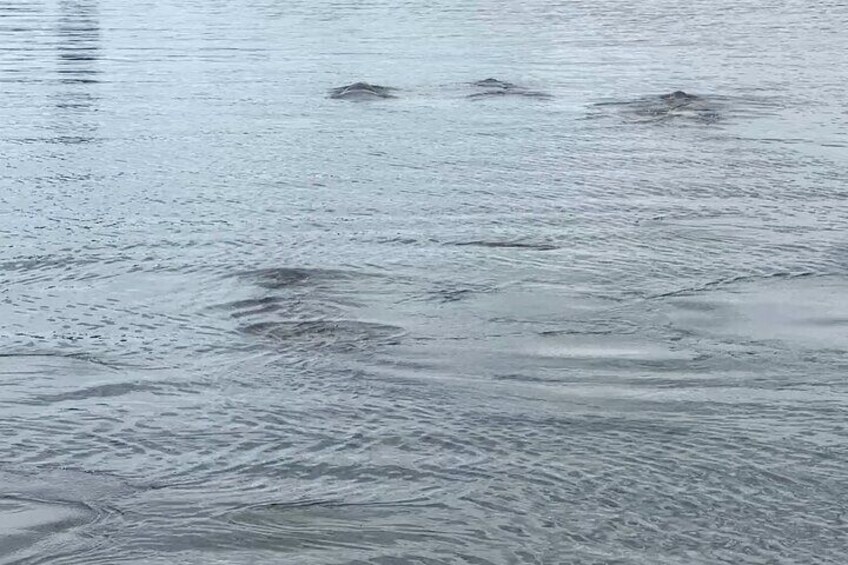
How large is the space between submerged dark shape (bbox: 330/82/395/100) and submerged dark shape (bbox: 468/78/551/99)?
0.93m

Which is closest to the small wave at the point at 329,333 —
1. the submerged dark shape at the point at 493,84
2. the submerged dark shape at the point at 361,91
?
the submerged dark shape at the point at 361,91

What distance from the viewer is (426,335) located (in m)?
6.30

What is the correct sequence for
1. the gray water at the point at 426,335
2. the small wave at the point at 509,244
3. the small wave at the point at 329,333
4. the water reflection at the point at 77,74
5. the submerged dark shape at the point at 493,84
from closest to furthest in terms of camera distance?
the gray water at the point at 426,335, the small wave at the point at 329,333, the small wave at the point at 509,244, the water reflection at the point at 77,74, the submerged dark shape at the point at 493,84

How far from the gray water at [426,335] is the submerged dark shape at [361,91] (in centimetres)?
117

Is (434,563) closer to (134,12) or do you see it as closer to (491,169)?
(491,169)

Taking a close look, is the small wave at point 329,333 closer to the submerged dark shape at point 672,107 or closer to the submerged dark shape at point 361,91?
the submerged dark shape at point 672,107

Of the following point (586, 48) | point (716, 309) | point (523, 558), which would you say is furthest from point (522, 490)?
point (586, 48)

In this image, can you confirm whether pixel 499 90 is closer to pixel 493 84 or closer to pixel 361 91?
pixel 493 84

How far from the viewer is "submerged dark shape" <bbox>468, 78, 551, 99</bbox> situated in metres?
15.3

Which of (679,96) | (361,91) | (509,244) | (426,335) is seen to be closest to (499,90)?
(361,91)

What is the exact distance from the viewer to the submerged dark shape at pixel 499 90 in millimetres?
15297

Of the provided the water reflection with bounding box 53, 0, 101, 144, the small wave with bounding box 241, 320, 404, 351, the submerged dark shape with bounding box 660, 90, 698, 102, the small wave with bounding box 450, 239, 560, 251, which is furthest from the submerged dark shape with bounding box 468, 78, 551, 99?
the small wave with bounding box 241, 320, 404, 351

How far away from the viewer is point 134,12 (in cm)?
3128

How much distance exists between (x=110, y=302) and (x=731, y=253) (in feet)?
10.4
